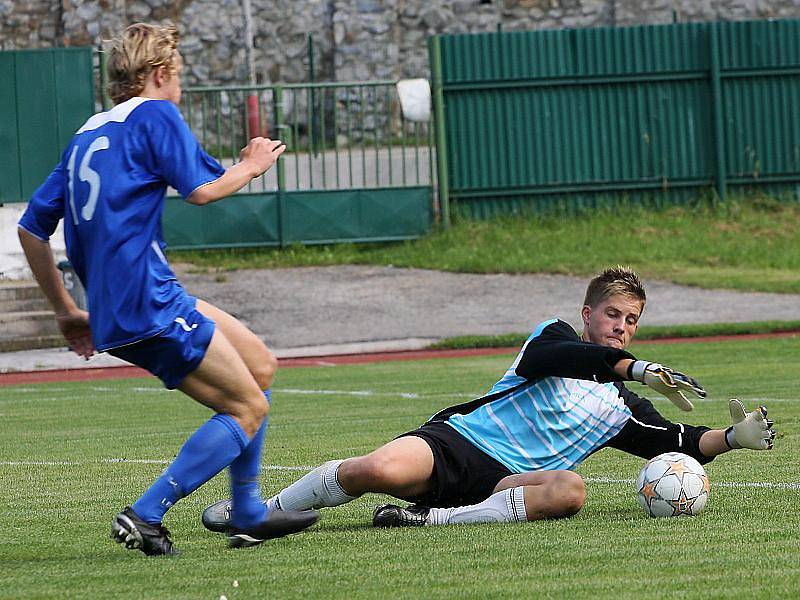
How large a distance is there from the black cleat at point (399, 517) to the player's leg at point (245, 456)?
64cm

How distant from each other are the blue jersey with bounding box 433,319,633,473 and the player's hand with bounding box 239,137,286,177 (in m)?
1.36

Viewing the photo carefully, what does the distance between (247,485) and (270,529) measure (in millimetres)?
193

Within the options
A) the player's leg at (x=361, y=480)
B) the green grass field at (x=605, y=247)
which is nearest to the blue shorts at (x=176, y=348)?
the player's leg at (x=361, y=480)

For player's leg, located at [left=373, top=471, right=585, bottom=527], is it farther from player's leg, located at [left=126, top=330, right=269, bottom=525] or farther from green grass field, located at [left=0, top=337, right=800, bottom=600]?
player's leg, located at [left=126, top=330, right=269, bottom=525]

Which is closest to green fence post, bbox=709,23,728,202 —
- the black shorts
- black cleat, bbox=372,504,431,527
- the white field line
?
the white field line

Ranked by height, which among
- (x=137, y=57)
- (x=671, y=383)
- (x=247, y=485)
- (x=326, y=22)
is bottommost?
(x=247, y=485)

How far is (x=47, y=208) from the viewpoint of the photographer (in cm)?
528

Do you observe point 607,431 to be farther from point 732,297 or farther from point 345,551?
point 732,297

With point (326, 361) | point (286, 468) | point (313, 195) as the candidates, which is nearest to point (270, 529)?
point (286, 468)

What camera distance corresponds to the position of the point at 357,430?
9625 millimetres

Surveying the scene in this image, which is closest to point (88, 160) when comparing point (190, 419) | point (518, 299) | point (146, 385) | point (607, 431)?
point (607, 431)

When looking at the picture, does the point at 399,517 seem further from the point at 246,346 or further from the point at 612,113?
the point at 612,113

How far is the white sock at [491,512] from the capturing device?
5.84 metres

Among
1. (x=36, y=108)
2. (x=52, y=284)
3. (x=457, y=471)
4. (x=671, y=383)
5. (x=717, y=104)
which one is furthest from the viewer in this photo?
(x=717, y=104)
